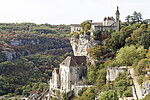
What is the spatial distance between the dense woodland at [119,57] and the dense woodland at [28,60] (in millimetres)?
30382

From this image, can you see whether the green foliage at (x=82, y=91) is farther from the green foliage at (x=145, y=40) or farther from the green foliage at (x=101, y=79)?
the green foliage at (x=145, y=40)

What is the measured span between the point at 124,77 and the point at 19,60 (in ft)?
236

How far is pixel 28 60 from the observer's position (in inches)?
4210

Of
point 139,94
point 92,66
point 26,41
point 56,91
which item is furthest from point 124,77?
point 26,41

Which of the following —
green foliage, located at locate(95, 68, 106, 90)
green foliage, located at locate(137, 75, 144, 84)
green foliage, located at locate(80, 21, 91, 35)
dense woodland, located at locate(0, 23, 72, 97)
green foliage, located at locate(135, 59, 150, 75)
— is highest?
green foliage, located at locate(80, 21, 91, 35)

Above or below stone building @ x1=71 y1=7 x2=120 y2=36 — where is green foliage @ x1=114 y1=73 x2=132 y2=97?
below

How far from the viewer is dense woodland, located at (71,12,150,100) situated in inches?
1411

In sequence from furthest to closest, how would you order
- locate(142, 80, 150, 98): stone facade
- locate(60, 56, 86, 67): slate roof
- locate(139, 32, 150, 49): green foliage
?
locate(60, 56, 86, 67): slate roof, locate(139, 32, 150, 49): green foliage, locate(142, 80, 150, 98): stone facade

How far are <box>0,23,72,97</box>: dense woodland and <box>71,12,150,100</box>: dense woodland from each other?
99.7 feet

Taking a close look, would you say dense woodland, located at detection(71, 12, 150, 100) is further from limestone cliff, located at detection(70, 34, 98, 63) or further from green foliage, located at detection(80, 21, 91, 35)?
limestone cliff, located at detection(70, 34, 98, 63)

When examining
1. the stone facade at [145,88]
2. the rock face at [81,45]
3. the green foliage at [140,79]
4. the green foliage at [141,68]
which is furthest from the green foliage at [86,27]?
the stone facade at [145,88]

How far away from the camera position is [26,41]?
126 metres

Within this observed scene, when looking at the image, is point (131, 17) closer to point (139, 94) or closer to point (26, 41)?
point (139, 94)

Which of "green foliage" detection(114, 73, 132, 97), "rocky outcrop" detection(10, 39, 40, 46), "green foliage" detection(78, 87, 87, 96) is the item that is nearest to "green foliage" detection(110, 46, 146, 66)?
"green foliage" detection(114, 73, 132, 97)
